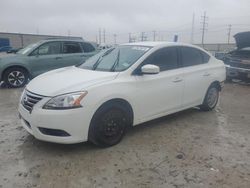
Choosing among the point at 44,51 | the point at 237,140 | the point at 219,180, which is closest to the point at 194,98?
the point at 237,140

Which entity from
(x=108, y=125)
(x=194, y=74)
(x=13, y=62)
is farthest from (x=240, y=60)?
(x=13, y=62)

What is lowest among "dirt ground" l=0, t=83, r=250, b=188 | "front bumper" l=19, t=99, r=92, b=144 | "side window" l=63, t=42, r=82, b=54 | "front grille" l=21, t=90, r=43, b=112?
"dirt ground" l=0, t=83, r=250, b=188

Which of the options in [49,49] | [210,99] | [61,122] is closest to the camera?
[61,122]

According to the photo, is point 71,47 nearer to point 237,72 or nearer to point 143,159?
point 237,72

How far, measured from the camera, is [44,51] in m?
9.55

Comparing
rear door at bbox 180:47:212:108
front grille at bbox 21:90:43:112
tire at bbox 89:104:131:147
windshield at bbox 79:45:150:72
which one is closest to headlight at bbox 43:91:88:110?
front grille at bbox 21:90:43:112

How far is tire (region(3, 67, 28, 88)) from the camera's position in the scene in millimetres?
9266

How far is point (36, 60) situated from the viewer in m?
9.37

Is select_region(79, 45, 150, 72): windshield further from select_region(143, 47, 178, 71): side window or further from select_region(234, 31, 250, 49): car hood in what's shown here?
select_region(234, 31, 250, 49): car hood

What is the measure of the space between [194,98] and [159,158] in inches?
86.9

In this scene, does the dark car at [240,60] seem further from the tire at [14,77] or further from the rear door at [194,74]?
the tire at [14,77]

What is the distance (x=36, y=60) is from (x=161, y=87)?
579 cm

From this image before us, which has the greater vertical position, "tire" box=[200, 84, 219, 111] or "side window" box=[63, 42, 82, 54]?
"side window" box=[63, 42, 82, 54]

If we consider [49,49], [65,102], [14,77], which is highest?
[49,49]
